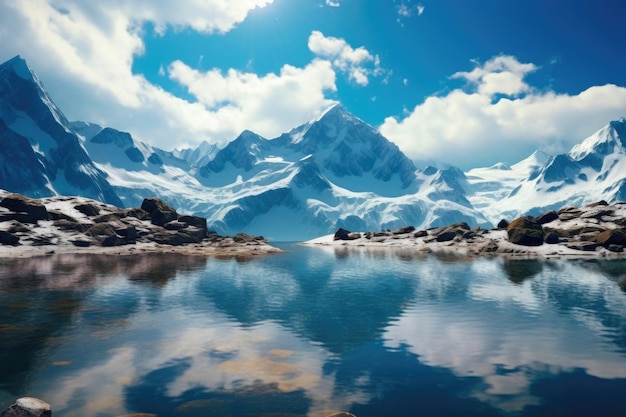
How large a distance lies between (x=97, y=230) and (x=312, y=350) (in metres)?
99.0

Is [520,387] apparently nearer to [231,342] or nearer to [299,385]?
[299,385]

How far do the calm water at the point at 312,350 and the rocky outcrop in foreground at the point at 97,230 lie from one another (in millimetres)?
53402

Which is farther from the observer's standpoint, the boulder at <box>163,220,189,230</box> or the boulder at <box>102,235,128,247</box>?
the boulder at <box>163,220,189,230</box>

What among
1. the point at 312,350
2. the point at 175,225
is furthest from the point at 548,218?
the point at 312,350

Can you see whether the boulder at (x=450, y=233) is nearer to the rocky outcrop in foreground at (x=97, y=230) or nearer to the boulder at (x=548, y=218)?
the boulder at (x=548, y=218)

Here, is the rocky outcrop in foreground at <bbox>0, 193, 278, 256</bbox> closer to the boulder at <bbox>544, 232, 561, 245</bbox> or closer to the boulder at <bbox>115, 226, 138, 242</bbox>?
the boulder at <bbox>115, 226, 138, 242</bbox>

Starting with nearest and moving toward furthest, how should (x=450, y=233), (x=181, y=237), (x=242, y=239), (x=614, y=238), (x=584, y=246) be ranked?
(x=614, y=238) < (x=584, y=246) < (x=181, y=237) < (x=450, y=233) < (x=242, y=239)

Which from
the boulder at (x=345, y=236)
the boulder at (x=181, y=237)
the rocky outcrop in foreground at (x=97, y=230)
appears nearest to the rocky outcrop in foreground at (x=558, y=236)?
the boulder at (x=345, y=236)

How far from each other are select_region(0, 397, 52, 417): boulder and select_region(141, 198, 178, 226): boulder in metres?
119

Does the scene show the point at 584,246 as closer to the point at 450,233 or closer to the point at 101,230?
the point at 450,233

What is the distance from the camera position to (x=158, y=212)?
12850 centimetres

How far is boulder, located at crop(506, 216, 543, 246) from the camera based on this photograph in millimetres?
102312

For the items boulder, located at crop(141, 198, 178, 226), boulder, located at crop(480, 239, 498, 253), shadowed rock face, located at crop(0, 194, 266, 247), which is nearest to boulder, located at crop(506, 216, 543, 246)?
boulder, located at crop(480, 239, 498, 253)

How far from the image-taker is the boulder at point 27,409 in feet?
44.2
